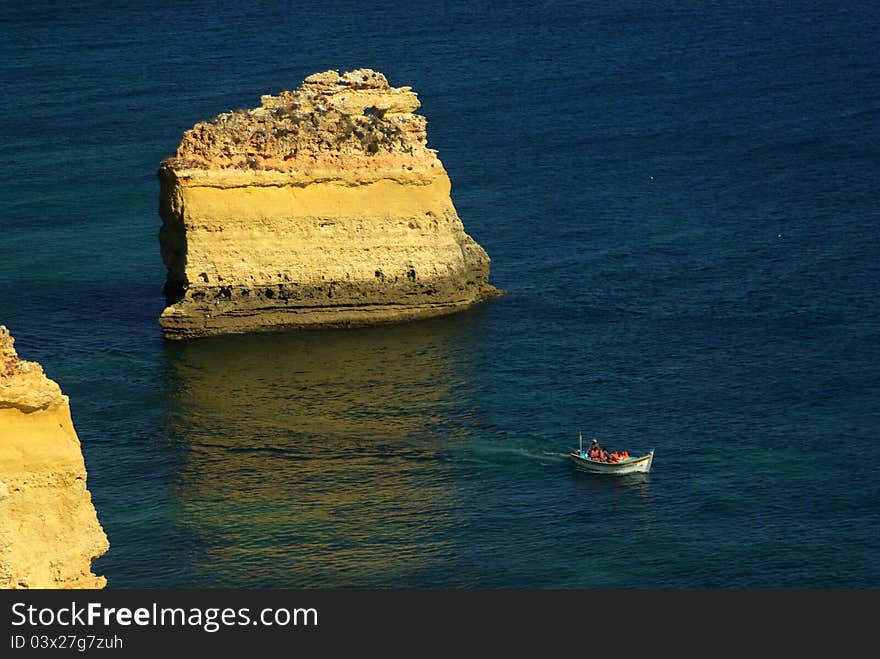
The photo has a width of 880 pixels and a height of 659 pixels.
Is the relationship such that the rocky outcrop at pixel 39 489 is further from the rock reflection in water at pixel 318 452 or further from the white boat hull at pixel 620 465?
the white boat hull at pixel 620 465

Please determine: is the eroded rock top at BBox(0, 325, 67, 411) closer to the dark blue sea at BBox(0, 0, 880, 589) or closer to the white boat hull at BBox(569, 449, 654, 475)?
the dark blue sea at BBox(0, 0, 880, 589)

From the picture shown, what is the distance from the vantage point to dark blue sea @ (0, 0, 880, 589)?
200 ft

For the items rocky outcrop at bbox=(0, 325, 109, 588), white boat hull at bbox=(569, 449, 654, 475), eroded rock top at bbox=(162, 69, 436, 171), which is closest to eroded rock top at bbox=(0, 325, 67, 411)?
rocky outcrop at bbox=(0, 325, 109, 588)

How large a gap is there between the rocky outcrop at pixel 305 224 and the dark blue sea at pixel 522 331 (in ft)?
4.89

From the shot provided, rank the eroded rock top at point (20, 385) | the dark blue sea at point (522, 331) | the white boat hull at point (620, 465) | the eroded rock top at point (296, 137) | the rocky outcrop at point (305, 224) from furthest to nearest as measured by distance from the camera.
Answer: the eroded rock top at point (296, 137)
the rocky outcrop at point (305, 224)
the white boat hull at point (620, 465)
the dark blue sea at point (522, 331)
the eroded rock top at point (20, 385)

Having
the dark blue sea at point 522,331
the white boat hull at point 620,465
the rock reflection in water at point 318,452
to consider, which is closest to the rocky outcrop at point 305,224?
the rock reflection in water at point 318,452

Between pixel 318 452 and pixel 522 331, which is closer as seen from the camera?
pixel 318 452

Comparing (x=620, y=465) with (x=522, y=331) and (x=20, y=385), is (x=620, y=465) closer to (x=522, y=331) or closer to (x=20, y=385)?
(x=522, y=331)

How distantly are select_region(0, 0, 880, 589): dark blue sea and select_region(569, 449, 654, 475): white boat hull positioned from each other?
50 centimetres

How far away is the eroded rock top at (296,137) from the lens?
82.6 m

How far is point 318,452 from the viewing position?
226ft

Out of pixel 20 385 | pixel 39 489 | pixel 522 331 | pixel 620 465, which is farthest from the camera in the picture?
pixel 522 331

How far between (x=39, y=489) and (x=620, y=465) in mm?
29106

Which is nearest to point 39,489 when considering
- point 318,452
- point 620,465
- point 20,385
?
point 20,385
